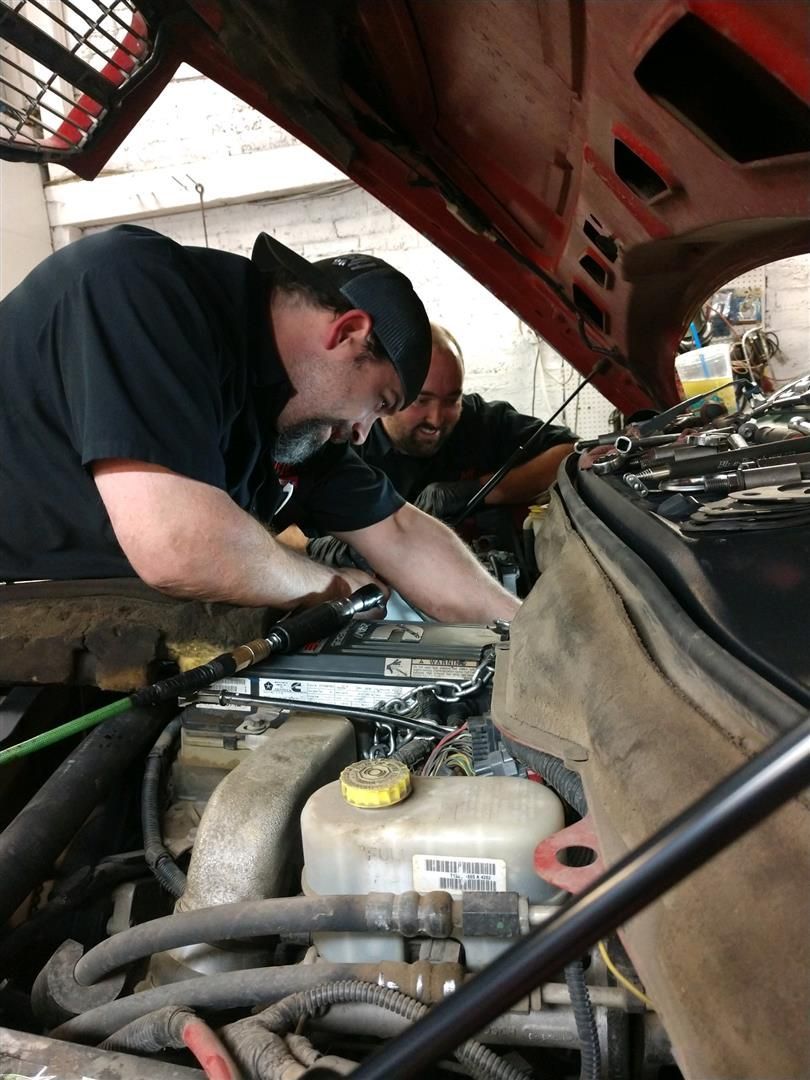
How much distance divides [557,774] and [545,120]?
670 mm

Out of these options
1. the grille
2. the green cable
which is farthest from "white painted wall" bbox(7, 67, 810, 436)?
the green cable

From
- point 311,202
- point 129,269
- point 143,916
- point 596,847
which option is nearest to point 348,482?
point 129,269

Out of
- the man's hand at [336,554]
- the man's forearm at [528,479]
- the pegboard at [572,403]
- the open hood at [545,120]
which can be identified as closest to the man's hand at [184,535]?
the open hood at [545,120]

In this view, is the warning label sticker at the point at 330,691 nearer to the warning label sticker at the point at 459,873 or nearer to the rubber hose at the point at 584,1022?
the warning label sticker at the point at 459,873

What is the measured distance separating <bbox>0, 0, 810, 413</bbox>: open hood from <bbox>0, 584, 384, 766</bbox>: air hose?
65 centimetres

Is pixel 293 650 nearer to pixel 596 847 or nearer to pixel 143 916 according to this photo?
pixel 143 916

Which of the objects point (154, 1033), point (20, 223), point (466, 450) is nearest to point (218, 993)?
point (154, 1033)

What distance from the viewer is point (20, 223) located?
129 inches

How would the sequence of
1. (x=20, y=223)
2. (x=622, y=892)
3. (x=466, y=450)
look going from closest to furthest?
(x=622, y=892)
(x=466, y=450)
(x=20, y=223)

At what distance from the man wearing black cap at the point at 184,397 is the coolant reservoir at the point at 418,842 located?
519 mm

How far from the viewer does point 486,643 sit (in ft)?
2.99

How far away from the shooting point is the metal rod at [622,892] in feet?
0.70

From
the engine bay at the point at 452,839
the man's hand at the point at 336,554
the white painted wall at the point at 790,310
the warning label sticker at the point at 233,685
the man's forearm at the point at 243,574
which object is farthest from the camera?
the white painted wall at the point at 790,310

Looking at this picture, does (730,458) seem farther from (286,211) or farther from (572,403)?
(286,211)
